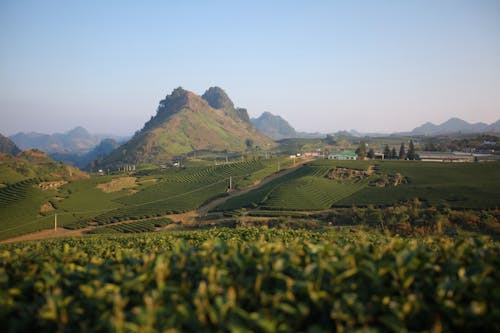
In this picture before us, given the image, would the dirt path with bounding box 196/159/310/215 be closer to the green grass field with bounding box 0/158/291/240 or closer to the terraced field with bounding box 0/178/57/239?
the green grass field with bounding box 0/158/291/240

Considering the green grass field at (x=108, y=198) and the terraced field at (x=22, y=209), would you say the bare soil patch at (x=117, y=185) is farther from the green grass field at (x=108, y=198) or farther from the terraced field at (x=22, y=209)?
the terraced field at (x=22, y=209)

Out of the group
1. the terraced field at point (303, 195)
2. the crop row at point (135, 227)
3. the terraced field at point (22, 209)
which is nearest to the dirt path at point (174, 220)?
the terraced field at point (22, 209)

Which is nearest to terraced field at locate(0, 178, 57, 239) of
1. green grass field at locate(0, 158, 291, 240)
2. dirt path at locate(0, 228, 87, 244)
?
green grass field at locate(0, 158, 291, 240)

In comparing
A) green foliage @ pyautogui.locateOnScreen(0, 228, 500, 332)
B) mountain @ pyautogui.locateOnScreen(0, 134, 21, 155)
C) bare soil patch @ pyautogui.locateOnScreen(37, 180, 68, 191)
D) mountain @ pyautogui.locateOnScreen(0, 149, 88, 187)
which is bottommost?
bare soil patch @ pyautogui.locateOnScreen(37, 180, 68, 191)

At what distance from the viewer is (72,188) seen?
6178 centimetres

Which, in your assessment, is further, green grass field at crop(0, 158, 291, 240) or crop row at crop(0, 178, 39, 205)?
crop row at crop(0, 178, 39, 205)

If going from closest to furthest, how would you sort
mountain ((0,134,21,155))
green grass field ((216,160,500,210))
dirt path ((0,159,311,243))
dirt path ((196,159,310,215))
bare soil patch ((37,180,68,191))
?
1. green grass field ((216,160,500,210))
2. dirt path ((0,159,311,243))
3. dirt path ((196,159,310,215))
4. bare soil patch ((37,180,68,191))
5. mountain ((0,134,21,155))

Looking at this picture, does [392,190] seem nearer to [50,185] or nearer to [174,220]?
[174,220]

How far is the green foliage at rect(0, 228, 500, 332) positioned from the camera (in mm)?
3586

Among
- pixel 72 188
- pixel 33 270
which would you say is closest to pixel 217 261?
pixel 33 270

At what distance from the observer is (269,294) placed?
4.01 metres

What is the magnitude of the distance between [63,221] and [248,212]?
2636 cm

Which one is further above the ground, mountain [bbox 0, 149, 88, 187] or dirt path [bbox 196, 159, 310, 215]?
mountain [bbox 0, 149, 88, 187]

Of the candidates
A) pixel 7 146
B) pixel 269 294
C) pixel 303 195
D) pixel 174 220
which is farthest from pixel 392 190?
pixel 7 146
